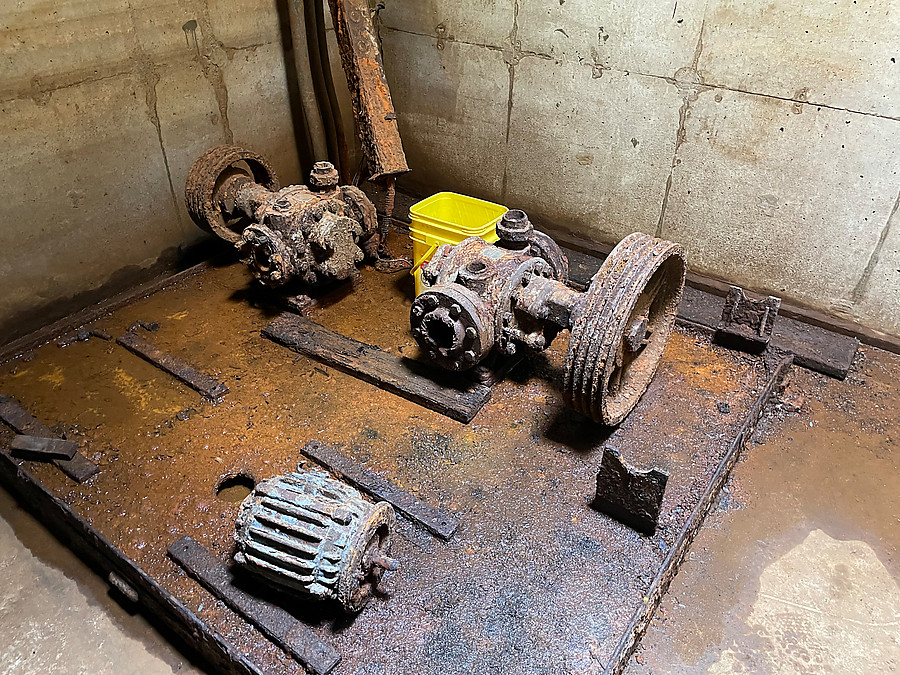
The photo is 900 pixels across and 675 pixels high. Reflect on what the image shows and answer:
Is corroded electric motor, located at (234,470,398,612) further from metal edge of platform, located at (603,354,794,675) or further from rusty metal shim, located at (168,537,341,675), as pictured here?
metal edge of platform, located at (603,354,794,675)

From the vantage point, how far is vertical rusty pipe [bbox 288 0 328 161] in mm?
4816

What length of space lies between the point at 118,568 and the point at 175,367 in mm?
1246

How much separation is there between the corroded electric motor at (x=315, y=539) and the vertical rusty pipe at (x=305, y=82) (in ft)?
11.3

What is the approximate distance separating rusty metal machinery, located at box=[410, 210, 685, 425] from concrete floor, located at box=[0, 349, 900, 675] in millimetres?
789

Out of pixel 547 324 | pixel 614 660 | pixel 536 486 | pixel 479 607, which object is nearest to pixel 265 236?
pixel 547 324

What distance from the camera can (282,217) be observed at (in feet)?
13.2

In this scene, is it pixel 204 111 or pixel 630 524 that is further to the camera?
pixel 204 111

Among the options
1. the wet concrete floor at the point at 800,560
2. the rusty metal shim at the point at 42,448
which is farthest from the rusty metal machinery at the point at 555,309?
the rusty metal shim at the point at 42,448

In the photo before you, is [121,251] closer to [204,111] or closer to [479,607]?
[204,111]

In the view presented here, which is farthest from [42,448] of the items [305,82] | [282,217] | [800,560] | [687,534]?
[800,560]

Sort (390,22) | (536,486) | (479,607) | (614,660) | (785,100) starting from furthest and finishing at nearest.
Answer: (390,22) → (785,100) → (536,486) → (479,607) → (614,660)

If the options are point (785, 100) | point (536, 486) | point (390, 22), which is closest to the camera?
point (536, 486)

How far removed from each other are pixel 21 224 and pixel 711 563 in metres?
4.27

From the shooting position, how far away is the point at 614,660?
2.37 meters
